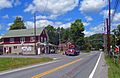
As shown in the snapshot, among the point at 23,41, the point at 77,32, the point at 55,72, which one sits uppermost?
the point at 77,32

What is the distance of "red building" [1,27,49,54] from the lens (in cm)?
8625

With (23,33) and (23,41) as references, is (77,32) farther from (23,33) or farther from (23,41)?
(23,41)

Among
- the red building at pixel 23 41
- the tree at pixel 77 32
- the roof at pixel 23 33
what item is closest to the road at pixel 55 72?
the red building at pixel 23 41

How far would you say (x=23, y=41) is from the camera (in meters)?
89.1

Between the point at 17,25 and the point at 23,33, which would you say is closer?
the point at 23,33

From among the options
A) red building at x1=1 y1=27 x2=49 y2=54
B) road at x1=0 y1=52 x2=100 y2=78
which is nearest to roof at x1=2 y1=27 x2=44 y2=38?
red building at x1=1 y1=27 x2=49 y2=54

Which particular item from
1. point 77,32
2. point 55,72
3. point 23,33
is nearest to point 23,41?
point 23,33

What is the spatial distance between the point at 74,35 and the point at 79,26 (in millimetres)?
4761

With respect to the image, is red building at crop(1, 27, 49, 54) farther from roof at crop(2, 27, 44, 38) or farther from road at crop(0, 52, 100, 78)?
road at crop(0, 52, 100, 78)

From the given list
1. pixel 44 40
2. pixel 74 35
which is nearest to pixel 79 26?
pixel 74 35

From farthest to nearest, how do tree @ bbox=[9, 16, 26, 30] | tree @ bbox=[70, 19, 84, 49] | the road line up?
tree @ bbox=[70, 19, 84, 49], tree @ bbox=[9, 16, 26, 30], the road

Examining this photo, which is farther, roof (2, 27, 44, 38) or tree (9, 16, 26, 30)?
tree (9, 16, 26, 30)

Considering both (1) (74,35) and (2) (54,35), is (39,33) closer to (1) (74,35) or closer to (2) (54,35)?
(1) (74,35)

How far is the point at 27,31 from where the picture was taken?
91.8 meters
